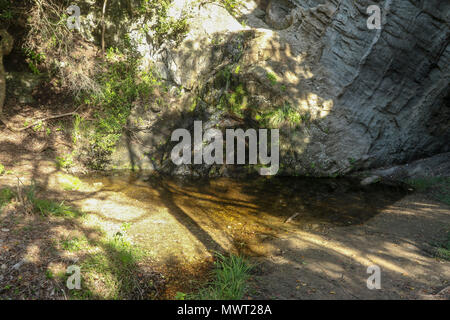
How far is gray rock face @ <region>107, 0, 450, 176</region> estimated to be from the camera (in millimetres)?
9602

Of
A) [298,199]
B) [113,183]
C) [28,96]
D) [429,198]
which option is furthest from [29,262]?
[429,198]

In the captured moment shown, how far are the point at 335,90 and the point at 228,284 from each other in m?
8.58

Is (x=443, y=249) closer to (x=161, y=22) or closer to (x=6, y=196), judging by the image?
(x=6, y=196)

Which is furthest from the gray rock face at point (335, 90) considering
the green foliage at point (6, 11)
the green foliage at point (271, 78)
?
the green foliage at point (6, 11)

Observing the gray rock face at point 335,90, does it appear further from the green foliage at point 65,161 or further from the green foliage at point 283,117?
the green foliage at point 65,161

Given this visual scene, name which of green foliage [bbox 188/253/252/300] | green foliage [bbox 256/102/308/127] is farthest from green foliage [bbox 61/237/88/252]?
green foliage [bbox 256/102/308/127]

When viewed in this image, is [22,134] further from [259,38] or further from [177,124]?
[259,38]

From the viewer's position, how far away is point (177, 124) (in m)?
10.4

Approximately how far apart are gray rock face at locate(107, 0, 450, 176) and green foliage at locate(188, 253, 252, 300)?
6048mm

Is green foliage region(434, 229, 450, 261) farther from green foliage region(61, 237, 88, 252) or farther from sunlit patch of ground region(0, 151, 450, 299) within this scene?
green foliage region(61, 237, 88, 252)

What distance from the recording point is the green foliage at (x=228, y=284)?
12.4 ft

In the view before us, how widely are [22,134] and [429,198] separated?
1268 cm

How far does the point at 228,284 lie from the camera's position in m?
4.01
